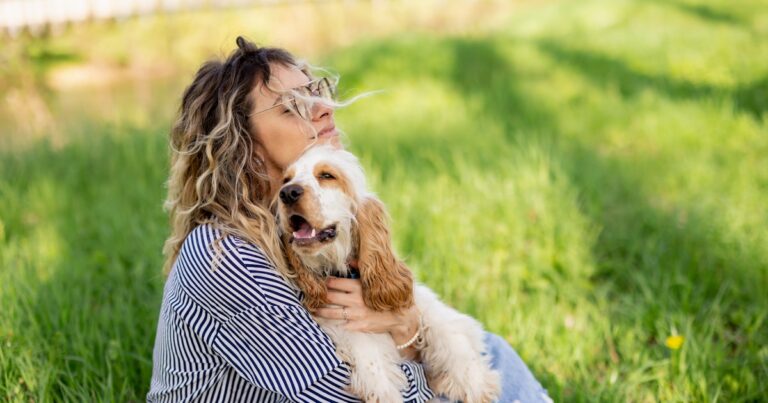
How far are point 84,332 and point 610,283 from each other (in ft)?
9.23

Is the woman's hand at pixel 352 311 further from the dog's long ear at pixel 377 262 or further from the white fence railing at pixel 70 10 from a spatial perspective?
the white fence railing at pixel 70 10

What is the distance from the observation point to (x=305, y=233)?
7.41 ft

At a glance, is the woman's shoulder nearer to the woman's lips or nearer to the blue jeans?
the woman's lips

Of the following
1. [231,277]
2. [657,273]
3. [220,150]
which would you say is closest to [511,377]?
[231,277]

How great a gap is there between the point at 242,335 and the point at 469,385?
0.82 m

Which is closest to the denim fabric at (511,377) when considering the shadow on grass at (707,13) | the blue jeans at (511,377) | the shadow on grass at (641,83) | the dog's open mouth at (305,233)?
the blue jeans at (511,377)

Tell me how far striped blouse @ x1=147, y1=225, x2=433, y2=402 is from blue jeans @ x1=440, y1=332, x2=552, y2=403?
2.23 feet

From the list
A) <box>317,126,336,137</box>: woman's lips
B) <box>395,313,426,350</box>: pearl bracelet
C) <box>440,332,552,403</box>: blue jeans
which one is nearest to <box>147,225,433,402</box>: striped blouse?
<box>395,313,426,350</box>: pearl bracelet

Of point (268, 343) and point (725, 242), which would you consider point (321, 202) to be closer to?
point (268, 343)

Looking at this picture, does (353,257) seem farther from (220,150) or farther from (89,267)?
(89,267)

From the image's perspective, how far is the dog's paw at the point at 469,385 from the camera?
2586 mm

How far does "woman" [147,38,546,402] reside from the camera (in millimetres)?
2246

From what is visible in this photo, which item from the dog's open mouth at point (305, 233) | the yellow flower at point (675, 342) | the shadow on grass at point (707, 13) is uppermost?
the dog's open mouth at point (305, 233)

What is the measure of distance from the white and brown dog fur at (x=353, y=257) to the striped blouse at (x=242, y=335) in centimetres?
9
